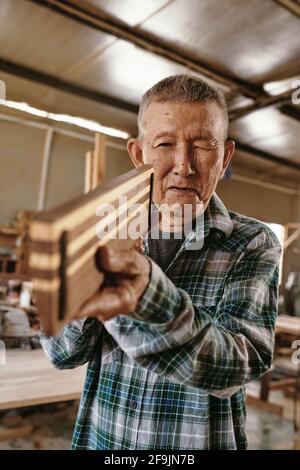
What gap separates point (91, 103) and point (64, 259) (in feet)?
17.4

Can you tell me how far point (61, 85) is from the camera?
15.8 ft

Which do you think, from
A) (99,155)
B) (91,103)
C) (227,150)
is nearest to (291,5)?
(99,155)

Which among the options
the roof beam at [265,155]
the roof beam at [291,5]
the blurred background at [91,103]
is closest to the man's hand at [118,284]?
the blurred background at [91,103]

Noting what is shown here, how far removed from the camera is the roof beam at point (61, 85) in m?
4.46

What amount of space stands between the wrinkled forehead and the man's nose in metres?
0.03

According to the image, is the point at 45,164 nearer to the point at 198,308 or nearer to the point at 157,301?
the point at 198,308

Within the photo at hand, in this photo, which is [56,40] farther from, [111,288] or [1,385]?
[111,288]

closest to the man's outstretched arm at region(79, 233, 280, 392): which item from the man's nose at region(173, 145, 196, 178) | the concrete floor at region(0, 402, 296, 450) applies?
the man's nose at region(173, 145, 196, 178)

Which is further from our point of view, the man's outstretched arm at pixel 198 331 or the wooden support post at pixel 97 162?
the wooden support post at pixel 97 162

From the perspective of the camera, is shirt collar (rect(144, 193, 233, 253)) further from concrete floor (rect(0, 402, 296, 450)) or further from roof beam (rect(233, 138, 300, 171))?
roof beam (rect(233, 138, 300, 171))

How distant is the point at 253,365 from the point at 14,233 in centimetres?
501

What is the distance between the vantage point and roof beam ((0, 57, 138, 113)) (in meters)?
4.46

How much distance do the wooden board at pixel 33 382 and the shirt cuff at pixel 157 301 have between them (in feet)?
5.00

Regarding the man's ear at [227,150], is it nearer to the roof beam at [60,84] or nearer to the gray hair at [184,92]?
the gray hair at [184,92]
